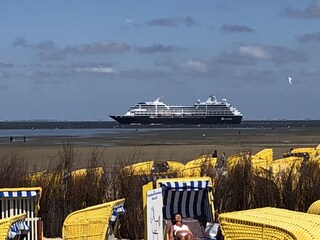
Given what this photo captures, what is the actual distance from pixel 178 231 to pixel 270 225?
3.61m

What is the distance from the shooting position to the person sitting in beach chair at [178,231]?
1023 centimetres

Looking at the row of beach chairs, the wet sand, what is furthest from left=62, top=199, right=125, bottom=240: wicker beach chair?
the wet sand

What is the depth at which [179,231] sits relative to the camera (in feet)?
34.0

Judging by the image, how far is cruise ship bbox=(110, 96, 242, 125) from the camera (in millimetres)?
134375

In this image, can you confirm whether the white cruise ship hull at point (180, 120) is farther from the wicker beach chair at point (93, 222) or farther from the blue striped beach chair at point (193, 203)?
the wicker beach chair at point (93, 222)

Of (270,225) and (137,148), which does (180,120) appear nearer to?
(137,148)

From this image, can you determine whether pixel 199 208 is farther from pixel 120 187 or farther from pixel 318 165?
pixel 318 165

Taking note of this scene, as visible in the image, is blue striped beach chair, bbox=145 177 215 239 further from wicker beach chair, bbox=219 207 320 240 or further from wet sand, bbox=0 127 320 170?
wet sand, bbox=0 127 320 170

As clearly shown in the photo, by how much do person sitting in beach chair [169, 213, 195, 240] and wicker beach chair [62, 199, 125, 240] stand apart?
0.93m

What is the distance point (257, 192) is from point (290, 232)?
595cm

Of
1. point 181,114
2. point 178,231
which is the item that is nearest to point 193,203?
point 178,231

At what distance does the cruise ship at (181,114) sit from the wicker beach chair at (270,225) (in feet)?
413

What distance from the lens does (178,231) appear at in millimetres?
10367

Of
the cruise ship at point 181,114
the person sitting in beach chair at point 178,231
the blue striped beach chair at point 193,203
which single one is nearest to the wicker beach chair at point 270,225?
the person sitting in beach chair at point 178,231
